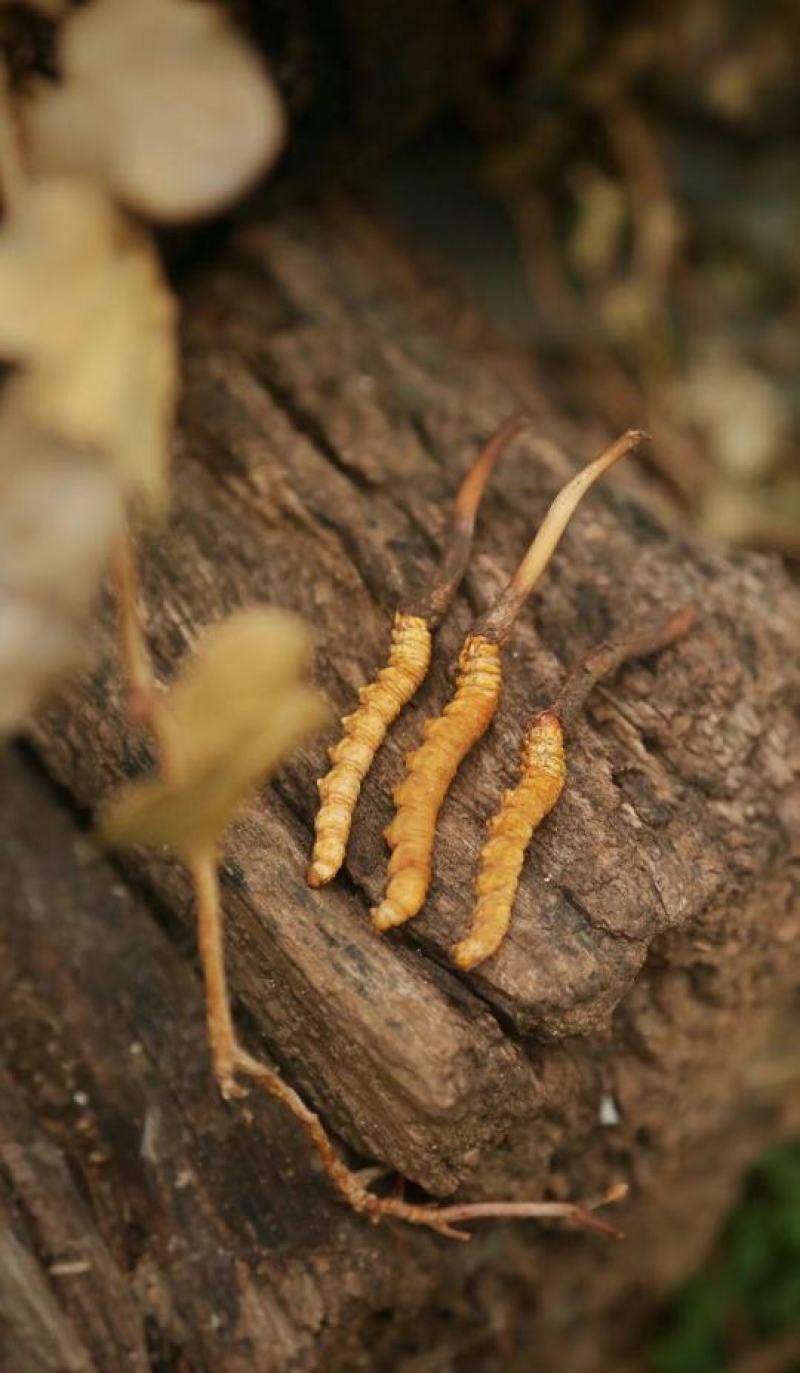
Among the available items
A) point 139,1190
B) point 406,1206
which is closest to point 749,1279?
point 406,1206

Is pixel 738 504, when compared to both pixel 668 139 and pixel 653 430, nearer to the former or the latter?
pixel 653 430

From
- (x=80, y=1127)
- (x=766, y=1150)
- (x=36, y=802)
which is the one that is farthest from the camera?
(x=766, y=1150)

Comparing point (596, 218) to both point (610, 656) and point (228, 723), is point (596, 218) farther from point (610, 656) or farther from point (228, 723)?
point (228, 723)

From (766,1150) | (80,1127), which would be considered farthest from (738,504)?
(80,1127)

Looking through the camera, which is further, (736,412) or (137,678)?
(736,412)

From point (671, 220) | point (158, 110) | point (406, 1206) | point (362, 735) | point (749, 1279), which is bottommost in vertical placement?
point (406, 1206)

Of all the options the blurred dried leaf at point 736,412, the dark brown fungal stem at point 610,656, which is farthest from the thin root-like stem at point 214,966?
the blurred dried leaf at point 736,412
